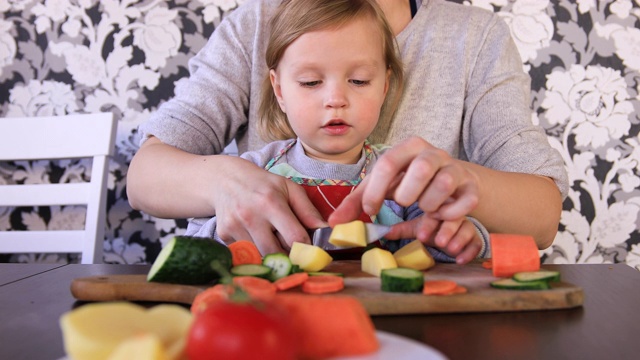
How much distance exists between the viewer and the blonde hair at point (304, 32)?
1310 mm

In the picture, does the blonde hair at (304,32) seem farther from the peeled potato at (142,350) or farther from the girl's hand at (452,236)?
the peeled potato at (142,350)

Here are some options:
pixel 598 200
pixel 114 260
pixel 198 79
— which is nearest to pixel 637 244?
pixel 598 200

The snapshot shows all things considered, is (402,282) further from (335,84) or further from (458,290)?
(335,84)

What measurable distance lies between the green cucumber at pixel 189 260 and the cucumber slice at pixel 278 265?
0.07 meters

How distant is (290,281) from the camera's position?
0.78 metres

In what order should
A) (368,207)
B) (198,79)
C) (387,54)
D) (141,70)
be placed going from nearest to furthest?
(368,207) < (387,54) < (198,79) < (141,70)

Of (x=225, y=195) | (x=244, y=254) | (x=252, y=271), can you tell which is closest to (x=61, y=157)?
(x=225, y=195)

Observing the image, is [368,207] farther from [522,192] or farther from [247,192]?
[522,192]

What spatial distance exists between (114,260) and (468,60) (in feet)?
4.54

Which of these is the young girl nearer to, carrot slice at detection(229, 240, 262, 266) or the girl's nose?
the girl's nose

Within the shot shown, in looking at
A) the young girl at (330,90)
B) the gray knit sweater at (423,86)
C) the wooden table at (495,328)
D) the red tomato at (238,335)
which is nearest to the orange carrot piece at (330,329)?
the red tomato at (238,335)

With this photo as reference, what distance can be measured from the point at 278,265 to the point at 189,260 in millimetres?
134

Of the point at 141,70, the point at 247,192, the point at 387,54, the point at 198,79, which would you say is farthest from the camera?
the point at 141,70

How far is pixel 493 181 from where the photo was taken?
1.18 m
